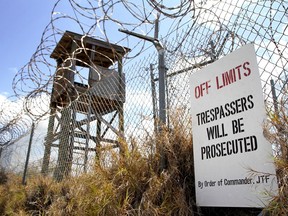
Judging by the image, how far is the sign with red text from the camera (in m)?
1.81

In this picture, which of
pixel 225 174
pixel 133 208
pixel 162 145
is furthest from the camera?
pixel 162 145

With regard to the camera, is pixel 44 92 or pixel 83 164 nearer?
pixel 83 164

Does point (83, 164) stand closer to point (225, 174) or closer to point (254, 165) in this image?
point (225, 174)

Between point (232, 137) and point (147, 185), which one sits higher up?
point (232, 137)

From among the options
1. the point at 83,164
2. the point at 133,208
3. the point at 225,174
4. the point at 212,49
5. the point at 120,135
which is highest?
the point at 212,49

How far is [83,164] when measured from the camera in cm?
375

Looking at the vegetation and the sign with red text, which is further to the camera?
the vegetation

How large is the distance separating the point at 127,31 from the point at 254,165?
6.70 feet

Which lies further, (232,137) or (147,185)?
(147,185)

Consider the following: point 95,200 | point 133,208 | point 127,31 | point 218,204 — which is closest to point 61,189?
point 95,200

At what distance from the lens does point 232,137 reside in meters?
2.01

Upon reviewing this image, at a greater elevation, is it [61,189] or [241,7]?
[241,7]

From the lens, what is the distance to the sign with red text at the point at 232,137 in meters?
1.81

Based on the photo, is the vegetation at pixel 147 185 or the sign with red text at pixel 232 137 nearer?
the sign with red text at pixel 232 137
